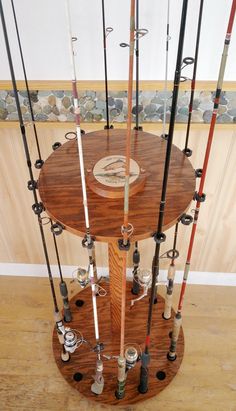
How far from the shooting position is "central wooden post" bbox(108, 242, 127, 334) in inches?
47.4

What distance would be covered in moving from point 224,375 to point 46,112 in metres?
1.36

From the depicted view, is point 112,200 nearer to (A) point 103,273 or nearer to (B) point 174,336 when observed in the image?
(B) point 174,336

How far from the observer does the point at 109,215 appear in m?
0.96

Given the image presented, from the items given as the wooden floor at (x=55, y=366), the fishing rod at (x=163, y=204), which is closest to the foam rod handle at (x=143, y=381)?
the fishing rod at (x=163, y=204)

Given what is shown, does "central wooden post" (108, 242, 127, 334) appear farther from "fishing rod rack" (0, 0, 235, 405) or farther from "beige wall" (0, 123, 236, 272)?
"beige wall" (0, 123, 236, 272)

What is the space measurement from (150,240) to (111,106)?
0.74 meters

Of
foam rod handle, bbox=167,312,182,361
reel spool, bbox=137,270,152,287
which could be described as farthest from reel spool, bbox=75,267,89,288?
foam rod handle, bbox=167,312,182,361

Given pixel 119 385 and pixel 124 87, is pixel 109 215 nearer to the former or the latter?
pixel 124 87

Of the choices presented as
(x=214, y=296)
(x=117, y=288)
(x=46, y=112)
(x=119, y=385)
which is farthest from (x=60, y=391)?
(x=46, y=112)

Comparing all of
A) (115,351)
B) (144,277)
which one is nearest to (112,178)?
(144,277)

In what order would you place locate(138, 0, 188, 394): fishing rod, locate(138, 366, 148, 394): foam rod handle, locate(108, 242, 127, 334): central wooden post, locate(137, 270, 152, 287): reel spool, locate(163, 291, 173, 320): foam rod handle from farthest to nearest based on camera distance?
locate(163, 291, 173, 320): foam rod handle < locate(137, 270, 152, 287): reel spool < locate(138, 366, 148, 394): foam rod handle < locate(108, 242, 127, 334): central wooden post < locate(138, 0, 188, 394): fishing rod

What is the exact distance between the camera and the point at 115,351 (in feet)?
5.10

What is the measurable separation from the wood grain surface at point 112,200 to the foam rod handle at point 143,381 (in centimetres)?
67

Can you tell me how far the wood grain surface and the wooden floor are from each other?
3.19 feet
